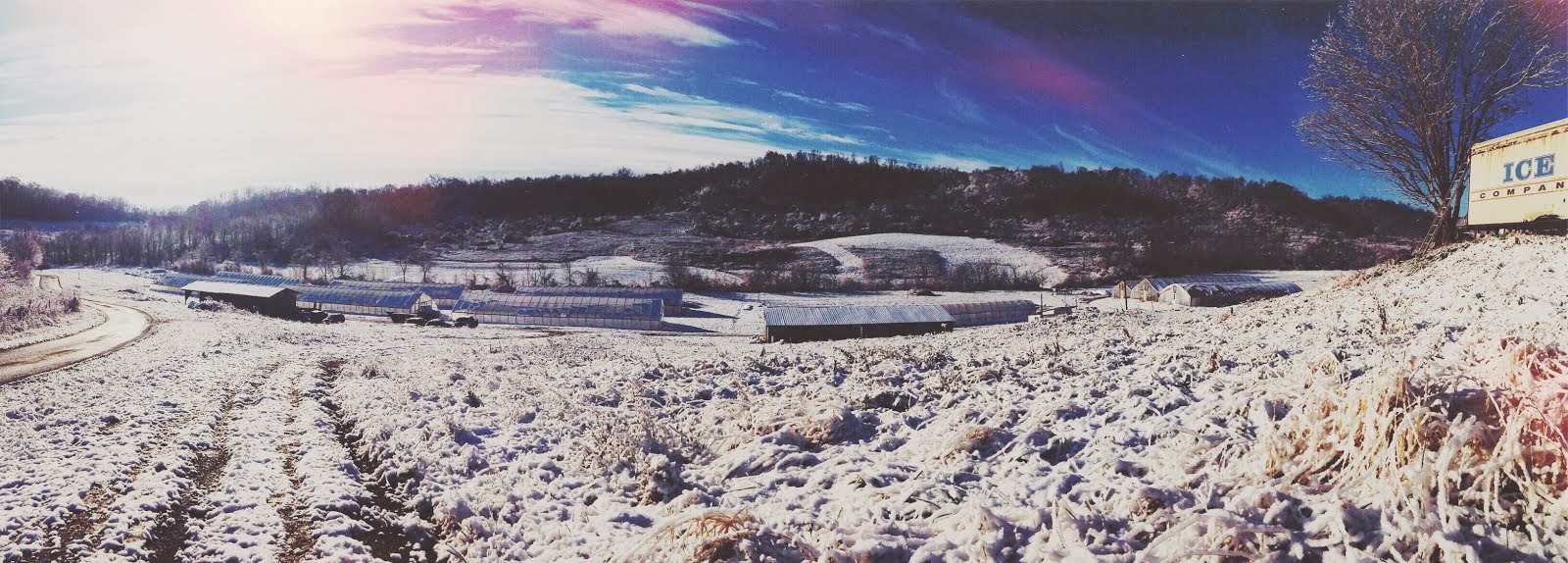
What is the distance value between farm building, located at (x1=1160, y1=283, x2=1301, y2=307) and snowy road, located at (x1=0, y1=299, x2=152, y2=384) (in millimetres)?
47997

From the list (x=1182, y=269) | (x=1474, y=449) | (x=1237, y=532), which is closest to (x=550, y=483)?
(x=1237, y=532)

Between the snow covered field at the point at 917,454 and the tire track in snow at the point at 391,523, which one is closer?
the snow covered field at the point at 917,454

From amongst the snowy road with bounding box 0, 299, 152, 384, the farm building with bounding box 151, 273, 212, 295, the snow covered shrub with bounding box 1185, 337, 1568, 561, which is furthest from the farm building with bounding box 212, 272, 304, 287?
the snow covered shrub with bounding box 1185, 337, 1568, 561

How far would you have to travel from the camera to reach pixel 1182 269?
46.8m

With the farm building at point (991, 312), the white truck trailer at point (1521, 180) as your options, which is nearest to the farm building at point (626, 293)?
the farm building at point (991, 312)

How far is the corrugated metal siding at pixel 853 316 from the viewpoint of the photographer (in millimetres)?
37312

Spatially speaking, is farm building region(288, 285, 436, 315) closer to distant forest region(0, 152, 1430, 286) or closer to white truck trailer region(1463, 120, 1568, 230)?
distant forest region(0, 152, 1430, 286)

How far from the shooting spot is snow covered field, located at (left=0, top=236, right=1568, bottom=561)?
335 centimetres

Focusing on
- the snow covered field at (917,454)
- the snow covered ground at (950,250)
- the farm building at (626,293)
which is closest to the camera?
the snow covered field at (917,454)

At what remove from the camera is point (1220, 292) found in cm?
3775

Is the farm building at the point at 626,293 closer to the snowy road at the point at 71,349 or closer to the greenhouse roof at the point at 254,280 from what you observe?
the greenhouse roof at the point at 254,280

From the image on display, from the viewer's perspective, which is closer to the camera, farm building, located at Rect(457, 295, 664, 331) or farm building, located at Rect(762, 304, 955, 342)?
farm building, located at Rect(762, 304, 955, 342)

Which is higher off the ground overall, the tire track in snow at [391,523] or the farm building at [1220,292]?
the farm building at [1220,292]

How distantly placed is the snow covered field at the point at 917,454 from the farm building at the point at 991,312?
3125 cm
